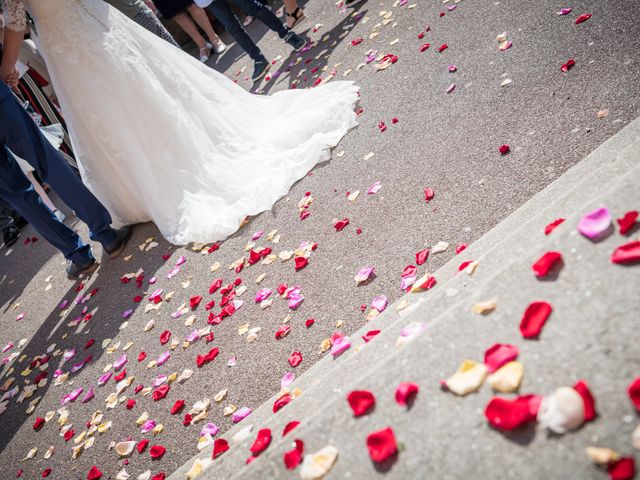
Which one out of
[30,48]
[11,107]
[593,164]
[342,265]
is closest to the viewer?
[593,164]

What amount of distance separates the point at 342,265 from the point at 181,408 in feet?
4.43

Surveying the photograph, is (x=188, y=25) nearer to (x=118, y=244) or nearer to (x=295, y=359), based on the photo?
(x=118, y=244)

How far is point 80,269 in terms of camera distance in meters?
5.06

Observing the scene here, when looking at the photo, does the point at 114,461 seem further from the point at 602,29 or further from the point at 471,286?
the point at 602,29

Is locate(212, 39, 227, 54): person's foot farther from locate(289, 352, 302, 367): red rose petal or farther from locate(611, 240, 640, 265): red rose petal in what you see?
locate(611, 240, 640, 265): red rose petal

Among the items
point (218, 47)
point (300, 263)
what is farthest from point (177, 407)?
point (218, 47)

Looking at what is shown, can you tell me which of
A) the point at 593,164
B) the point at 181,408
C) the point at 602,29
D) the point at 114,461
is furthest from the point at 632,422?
the point at 602,29

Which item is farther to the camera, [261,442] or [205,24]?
[205,24]

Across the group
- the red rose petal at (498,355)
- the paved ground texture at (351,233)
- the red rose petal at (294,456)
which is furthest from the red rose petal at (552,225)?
the red rose petal at (294,456)

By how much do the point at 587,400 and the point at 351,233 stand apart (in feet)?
7.33

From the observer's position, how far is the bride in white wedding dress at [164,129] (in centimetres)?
404

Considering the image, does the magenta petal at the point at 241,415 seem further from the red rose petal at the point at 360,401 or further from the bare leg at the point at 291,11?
the bare leg at the point at 291,11

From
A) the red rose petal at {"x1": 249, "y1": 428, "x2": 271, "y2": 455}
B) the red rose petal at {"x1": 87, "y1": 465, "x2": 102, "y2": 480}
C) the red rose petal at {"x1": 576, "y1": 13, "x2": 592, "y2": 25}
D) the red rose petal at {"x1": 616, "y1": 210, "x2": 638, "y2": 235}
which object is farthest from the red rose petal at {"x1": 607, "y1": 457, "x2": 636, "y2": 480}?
the red rose petal at {"x1": 576, "y1": 13, "x2": 592, "y2": 25}

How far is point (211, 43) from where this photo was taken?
914 cm
